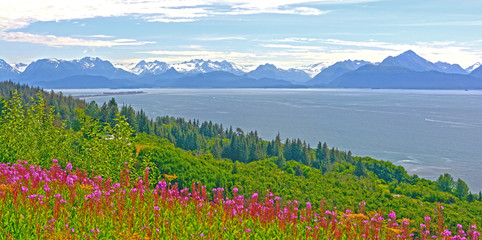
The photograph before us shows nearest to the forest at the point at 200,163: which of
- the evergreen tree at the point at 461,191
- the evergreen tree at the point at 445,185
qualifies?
the evergreen tree at the point at 445,185

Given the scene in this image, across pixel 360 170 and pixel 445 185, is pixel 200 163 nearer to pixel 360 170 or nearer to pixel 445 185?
pixel 445 185

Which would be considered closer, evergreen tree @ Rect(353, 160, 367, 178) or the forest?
the forest

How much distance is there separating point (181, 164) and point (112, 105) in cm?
5531

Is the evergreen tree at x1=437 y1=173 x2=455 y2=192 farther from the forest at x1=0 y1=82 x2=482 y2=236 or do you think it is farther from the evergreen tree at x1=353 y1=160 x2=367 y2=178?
the evergreen tree at x1=353 y1=160 x2=367 y2=178

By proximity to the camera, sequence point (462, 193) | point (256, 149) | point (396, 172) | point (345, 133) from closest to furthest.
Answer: point (462, 193) → point (396, 172) → point (256, 149) → point (345, 133)

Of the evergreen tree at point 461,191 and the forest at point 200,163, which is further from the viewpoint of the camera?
the evergreen tree at point 461,191

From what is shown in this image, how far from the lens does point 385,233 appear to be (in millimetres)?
9773

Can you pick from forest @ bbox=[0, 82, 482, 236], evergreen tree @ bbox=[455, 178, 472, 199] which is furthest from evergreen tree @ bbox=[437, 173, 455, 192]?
evergreen tree @ bbox=[455, 178, 472, 199]

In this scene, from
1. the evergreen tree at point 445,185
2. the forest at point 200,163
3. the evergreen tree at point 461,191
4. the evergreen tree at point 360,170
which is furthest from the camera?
the evergreen tree at point 360,170

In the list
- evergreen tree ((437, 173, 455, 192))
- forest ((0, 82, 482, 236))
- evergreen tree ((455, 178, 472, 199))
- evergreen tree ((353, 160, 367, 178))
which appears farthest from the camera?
evergreen tree ((353, 160, 367, 178))

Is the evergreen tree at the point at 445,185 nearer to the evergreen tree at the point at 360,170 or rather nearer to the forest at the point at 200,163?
the forest at the point at 200,163

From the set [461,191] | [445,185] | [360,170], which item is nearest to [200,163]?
[461,191]

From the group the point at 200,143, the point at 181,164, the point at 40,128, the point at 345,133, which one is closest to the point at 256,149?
the point at 200,143

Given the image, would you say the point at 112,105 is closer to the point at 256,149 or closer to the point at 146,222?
the point at 256,149
